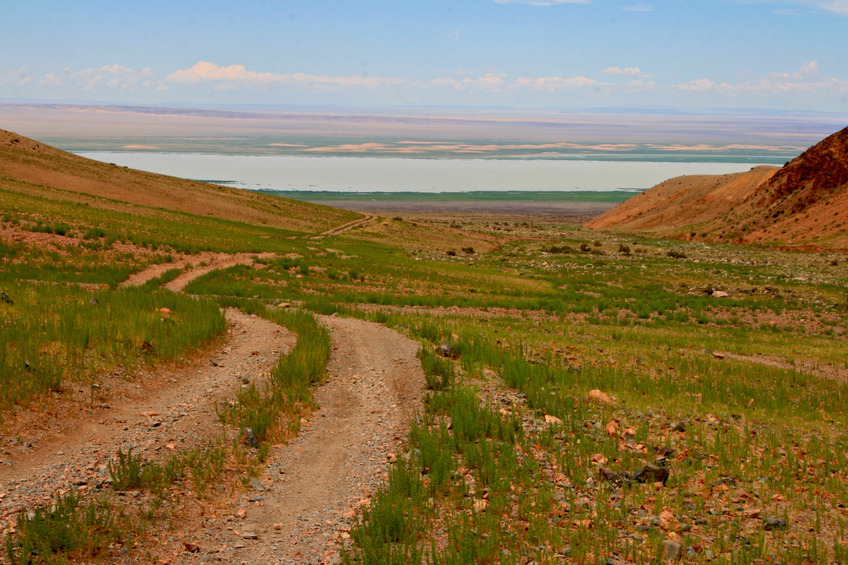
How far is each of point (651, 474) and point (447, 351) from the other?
298 inches

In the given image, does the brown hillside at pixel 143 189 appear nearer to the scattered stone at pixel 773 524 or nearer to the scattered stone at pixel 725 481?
the scattered stone at pixel 725 481

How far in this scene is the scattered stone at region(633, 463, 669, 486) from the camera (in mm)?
10250

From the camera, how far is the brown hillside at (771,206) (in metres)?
68.1

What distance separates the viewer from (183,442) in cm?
1037

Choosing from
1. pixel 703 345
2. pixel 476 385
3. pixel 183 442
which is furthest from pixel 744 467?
pixel 703 345

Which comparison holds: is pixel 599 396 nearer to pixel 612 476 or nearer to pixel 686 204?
pixel 612 476

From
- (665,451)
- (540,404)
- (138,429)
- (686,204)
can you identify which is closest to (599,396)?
(540,404)

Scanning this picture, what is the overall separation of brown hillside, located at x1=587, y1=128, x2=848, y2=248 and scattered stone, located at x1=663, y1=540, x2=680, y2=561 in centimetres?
6339

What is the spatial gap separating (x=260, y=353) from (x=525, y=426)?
672cm

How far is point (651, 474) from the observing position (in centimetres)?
1026

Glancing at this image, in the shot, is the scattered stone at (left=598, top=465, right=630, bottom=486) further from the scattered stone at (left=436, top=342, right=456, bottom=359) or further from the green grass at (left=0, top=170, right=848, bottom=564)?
the scattered stone at (left=436, top=342, right=456, bottom=359)

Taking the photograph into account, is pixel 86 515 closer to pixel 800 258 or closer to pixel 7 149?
pixel 800 258

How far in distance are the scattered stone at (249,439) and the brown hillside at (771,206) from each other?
64.6 metres

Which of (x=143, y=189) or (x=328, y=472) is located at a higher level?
(x=143, y=189)
